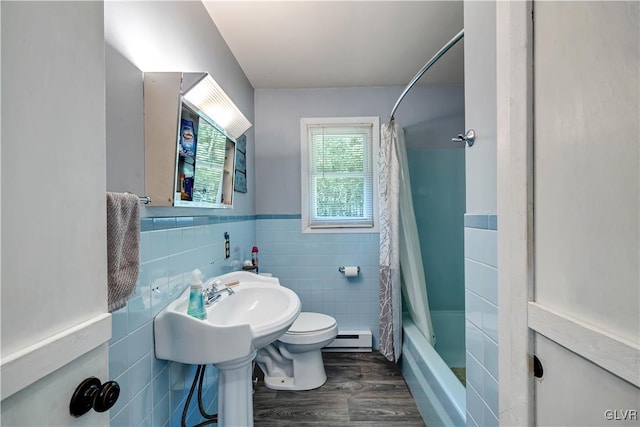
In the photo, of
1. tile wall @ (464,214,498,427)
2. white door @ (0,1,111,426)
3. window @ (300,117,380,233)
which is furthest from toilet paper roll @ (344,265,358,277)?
white door @ (0,1,111,426)

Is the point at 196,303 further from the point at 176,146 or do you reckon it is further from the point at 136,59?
the point at 136,59

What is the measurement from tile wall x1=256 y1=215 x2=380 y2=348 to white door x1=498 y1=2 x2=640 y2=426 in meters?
1.90

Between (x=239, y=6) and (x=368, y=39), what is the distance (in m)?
0.84

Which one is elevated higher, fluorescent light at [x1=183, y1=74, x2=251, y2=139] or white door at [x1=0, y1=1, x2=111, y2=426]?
fluorescent light at [x1=183, y1=74, x2=251, y2=139]

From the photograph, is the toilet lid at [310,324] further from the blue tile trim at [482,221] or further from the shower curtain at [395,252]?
the blue tile trim at [482,221]

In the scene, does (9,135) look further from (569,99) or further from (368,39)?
(368,39)

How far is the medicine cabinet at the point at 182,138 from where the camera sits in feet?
3.48

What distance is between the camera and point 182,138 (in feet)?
3.85

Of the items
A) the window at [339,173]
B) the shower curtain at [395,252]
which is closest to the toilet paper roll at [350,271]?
the shower curtain at [395,252]

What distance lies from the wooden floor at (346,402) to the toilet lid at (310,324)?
424mm

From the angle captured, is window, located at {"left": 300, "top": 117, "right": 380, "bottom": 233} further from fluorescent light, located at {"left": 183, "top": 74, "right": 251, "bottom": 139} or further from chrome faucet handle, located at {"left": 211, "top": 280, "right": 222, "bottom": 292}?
chrome faucet handle, located at {"left": 211, "top": 280, "right": 222, "bottom": 292}

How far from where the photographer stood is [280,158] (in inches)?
102

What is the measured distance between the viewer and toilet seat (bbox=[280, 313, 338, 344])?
1.89 m

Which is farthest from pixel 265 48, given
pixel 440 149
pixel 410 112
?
pixel 440 149
